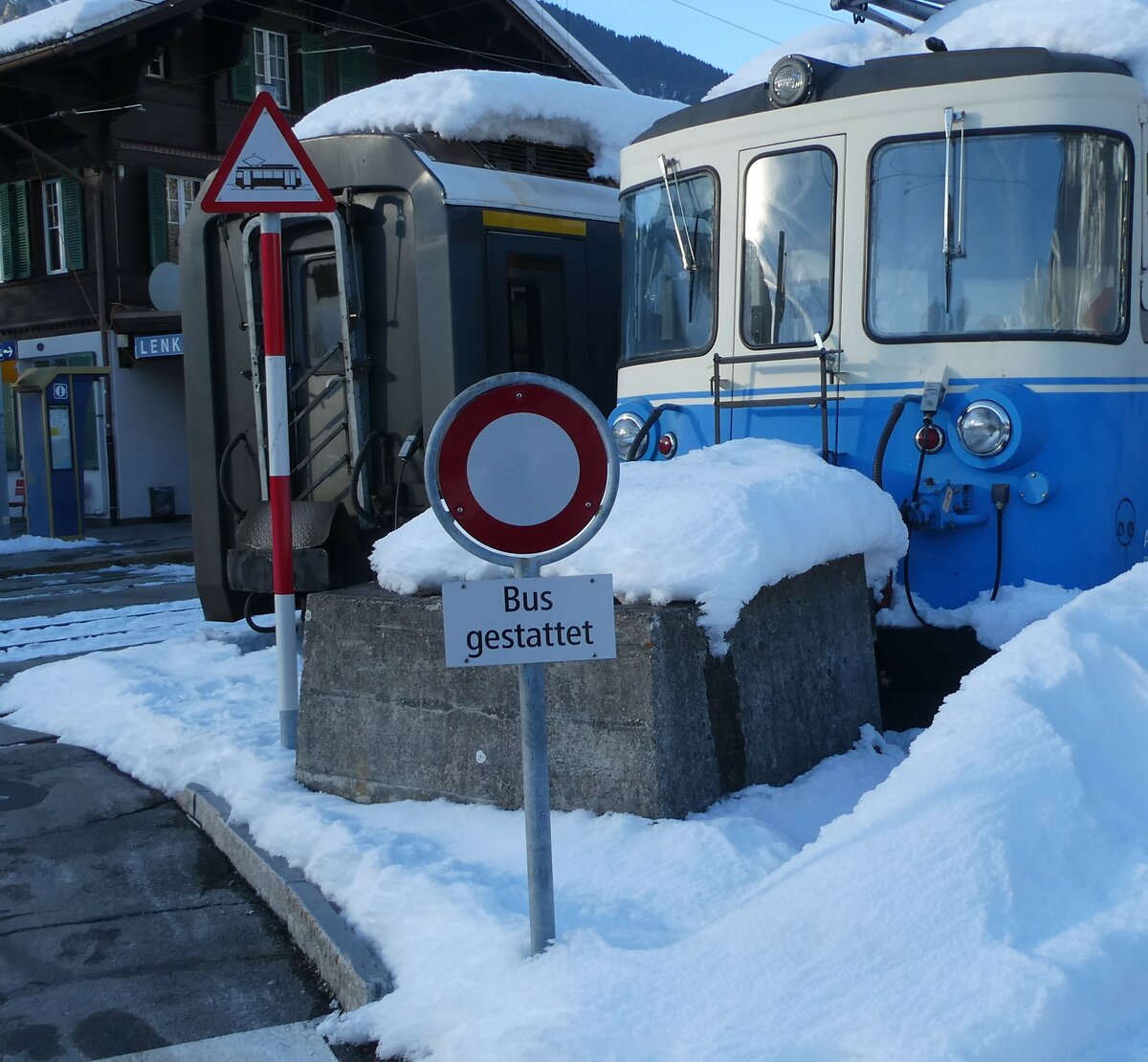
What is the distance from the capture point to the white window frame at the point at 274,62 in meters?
26.4

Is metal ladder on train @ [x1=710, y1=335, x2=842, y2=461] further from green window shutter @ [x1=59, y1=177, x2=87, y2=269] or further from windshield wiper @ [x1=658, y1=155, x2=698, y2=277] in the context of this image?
green window shutter @ [x1=59, y1=177, x2=87, y2=269]

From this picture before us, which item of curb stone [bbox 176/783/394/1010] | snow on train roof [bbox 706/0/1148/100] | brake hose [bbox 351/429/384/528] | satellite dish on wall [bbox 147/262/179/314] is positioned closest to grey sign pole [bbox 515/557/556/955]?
curb stone [bbox 176/783/394/1010]

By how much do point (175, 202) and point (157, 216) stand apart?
89cm

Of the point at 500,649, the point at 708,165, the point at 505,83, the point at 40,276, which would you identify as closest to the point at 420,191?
the point at 505,83

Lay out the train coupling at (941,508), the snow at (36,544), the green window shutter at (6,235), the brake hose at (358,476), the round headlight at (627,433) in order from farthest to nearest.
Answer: the green window shutter at (6,235) → the snow at (36,544) → the brake hose at (358,476) → the round headlight at (627,433) → the train coupling at (941,508)

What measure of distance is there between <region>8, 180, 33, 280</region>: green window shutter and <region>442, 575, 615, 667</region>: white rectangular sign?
24.3 metres

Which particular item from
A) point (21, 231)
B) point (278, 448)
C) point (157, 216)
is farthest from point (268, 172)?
point (21, 231)

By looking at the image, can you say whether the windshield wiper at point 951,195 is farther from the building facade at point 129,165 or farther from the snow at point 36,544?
the building facade at point 129,165

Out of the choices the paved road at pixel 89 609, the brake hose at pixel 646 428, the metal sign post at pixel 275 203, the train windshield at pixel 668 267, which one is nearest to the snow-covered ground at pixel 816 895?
the metal sign post at pixel 275 203

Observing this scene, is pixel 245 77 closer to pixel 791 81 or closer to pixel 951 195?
pixel 791 81

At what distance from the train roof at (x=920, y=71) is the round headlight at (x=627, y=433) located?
1504mm

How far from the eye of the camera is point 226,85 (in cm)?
2567

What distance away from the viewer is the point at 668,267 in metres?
7.17

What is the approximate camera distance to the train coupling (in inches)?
236
